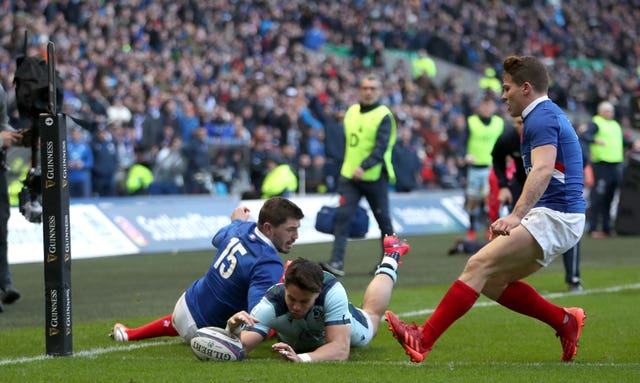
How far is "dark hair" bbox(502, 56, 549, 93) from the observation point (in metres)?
7.42

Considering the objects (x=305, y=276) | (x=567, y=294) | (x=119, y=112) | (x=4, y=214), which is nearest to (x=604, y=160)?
(x=119, y=112)

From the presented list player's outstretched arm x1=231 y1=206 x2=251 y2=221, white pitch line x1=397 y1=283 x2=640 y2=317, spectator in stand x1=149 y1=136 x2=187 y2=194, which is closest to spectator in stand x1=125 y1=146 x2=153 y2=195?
spectator in stand x1=149 y1=136 x2=187 y2=194

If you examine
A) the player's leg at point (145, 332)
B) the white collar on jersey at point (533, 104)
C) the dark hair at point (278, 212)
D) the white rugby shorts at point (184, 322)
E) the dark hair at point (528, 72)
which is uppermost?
the dark hair at point (528, 72)

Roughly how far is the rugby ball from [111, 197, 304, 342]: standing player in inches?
14.8

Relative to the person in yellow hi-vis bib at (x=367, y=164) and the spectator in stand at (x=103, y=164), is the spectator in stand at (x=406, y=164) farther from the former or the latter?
the person in yellow hi-vis bib at (x=367, y=164)

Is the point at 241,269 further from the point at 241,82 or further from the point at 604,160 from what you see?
the point at 241,82

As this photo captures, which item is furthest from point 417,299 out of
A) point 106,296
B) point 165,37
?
point 165,37

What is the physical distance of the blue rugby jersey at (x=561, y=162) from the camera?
7.32 metres

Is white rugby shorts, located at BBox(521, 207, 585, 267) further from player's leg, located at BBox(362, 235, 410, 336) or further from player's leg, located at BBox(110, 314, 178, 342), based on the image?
player's leg, located at BBox(110, 314, 178, 342)

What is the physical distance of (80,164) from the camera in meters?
22.0

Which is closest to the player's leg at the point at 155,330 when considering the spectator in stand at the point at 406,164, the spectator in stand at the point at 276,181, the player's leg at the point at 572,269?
the player's leg at the point at 572,269

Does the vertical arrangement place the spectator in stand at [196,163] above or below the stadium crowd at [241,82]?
below

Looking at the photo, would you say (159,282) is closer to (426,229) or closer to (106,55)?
(426,229)

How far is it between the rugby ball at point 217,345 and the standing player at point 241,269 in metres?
0.38
